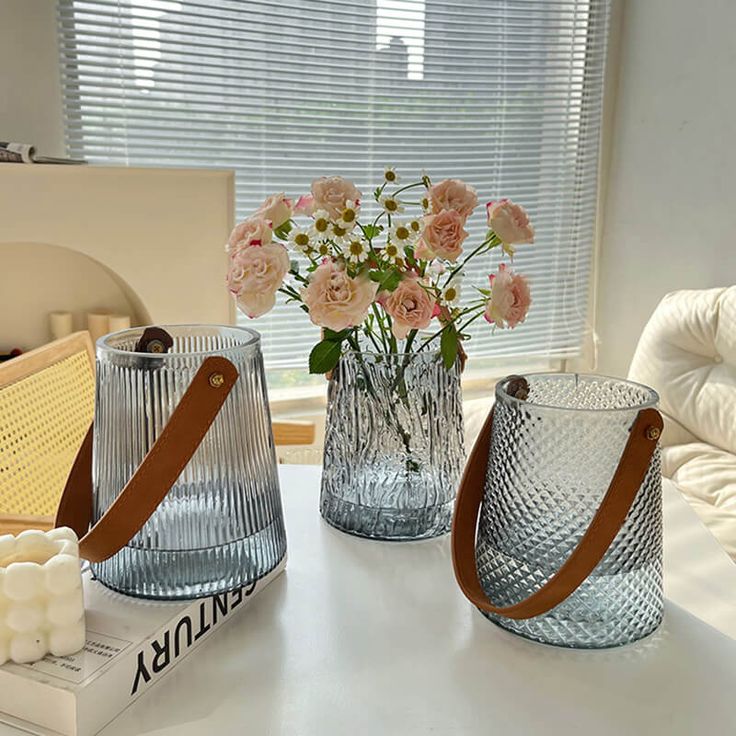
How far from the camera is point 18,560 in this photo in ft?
1.94

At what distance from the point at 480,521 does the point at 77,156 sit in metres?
1.95

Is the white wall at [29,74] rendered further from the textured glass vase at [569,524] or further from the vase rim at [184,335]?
the textured glass vase at [569,524]

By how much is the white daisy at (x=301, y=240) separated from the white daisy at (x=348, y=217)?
0.04 metres

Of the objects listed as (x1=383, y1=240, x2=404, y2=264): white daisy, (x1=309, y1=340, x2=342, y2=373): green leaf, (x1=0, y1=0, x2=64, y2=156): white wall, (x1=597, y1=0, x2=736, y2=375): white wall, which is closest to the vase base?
(x1=309, y1=340, x2=342, y2=373): green leaf

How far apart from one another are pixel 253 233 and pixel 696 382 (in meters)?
1.77

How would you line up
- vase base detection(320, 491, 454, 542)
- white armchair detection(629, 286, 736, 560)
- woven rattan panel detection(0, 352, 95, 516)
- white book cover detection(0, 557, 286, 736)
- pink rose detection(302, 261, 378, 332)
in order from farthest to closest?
white armchair detection(629, 286, 736, 560) < woven rattan panel detection(0, 352, 95, 516) < vase base detection(320, 491, 454, 542) < pink rose detection(302, 261, 378, 332) < white book cover detection(0, 557, 286, 736)

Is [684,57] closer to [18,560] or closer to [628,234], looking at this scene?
[628,234]

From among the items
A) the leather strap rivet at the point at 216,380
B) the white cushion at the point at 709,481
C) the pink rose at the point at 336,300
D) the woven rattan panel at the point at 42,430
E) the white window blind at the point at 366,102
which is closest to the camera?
the leather strap rivet at the point at 216,380

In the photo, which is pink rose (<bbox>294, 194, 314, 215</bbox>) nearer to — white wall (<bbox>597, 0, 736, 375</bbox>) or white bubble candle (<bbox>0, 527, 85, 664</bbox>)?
white bubble candle (<bbox>0, 527, 85, 664</bbox>)

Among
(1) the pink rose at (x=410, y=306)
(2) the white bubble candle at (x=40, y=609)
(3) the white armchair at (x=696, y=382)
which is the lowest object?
(3) the white armchair at (x=696, y=382)

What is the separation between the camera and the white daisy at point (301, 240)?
2.68 feet

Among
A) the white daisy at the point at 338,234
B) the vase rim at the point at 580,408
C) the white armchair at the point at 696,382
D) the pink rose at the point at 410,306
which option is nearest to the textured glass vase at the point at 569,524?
the vase rim at the point at 580,408

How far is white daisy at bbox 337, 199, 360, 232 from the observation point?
Result: 2.60 ft

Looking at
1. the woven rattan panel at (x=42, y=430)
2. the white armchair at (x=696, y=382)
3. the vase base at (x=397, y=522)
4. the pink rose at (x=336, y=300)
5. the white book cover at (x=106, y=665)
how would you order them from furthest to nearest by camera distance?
the white armchair at (x=696, y=382)
the woven rattan panel at (x=42, y=430)
the vase base at (x=397, y=522)
the pink rose at (x=336, y=300)
the white book cover at (x=106, y=665)
